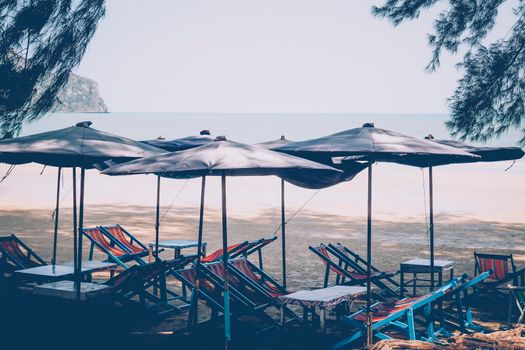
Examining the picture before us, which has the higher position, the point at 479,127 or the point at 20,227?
the point at 479,127

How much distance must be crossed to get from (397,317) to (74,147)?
313cm

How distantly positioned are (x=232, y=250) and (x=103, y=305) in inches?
93.3

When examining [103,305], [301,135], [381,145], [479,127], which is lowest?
[103,305]

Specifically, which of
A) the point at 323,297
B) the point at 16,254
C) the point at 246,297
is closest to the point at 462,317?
the point at 323,297

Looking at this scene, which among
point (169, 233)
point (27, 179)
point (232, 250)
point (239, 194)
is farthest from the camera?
point (27, 179)

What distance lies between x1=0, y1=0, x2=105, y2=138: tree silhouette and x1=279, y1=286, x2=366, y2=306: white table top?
5.64 meters

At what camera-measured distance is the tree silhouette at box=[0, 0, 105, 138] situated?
9.70 meters

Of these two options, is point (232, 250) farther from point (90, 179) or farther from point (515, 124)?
point (90, 179)

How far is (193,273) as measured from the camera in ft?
21.2

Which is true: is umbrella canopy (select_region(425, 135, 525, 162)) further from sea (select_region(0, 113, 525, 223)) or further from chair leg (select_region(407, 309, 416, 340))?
sea (select_region(0, 113, 525, 223))

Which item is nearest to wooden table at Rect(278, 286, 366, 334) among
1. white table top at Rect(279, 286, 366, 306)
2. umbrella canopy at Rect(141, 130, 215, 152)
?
white table top at Rect(279, 286, 366, 306)

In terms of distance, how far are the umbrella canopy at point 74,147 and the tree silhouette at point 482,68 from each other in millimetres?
5933

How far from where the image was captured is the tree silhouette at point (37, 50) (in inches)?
382

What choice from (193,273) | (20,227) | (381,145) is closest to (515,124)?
(381,145)
